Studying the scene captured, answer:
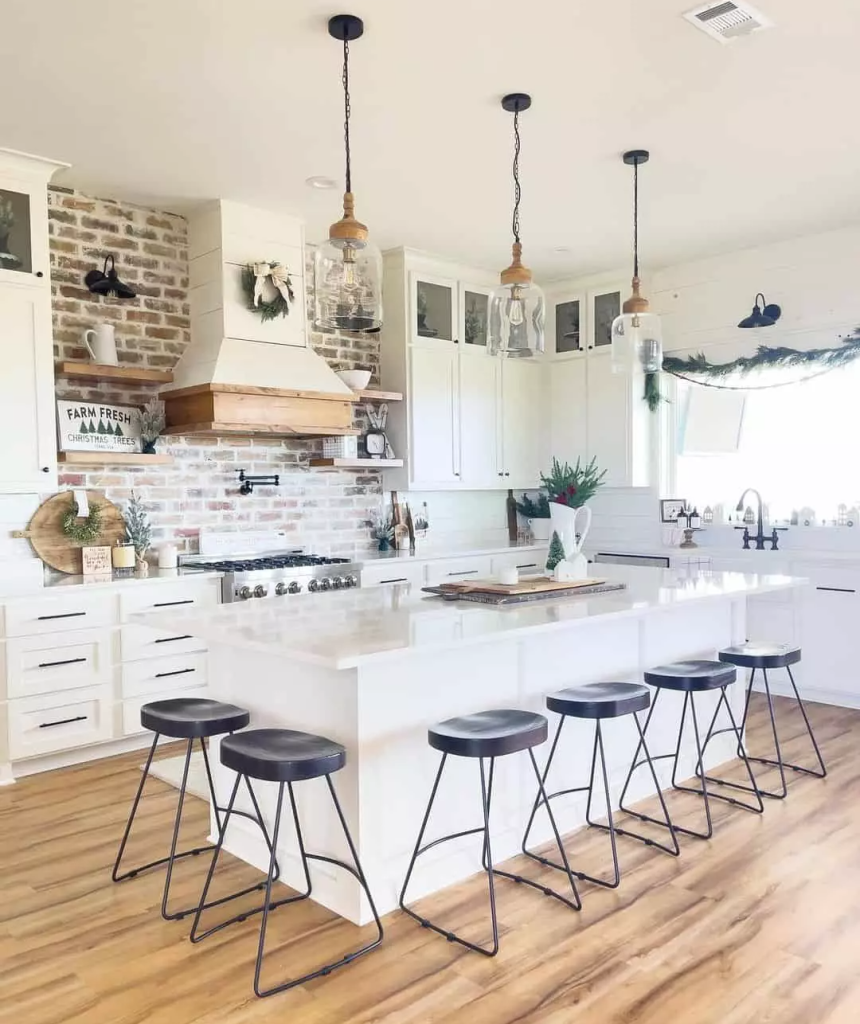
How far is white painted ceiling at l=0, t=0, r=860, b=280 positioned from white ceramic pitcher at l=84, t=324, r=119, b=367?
0.75 meters

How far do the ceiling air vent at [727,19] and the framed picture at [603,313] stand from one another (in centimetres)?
323

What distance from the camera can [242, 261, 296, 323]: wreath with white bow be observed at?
15.9 ft

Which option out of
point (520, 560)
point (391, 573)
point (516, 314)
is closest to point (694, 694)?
point (516, 314)

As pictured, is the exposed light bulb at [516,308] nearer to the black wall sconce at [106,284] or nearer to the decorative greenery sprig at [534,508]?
the black wall sconce at [106,284]

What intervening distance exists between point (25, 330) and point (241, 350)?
43.9 inches

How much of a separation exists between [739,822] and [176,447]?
352 centimetres

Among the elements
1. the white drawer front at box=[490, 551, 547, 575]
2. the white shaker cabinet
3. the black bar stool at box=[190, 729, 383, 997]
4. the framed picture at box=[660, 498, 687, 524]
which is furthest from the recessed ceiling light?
the framed picture at box=[660, 498, 687, 524]

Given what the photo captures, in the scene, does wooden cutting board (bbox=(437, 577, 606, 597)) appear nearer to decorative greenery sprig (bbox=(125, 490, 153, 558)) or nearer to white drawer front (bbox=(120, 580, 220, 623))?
white drawer front (bbox=(120, 580, 220, 623))

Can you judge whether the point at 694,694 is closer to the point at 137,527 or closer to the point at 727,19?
the point at 727,19

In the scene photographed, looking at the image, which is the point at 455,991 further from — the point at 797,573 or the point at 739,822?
the point at 797,573

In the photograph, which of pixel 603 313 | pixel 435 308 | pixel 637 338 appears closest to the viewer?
pixel 637 338

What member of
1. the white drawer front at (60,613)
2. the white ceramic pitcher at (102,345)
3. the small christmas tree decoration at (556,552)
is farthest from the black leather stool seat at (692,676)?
the white ceramic pitcher at (102,345)

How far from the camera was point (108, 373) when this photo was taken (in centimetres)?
443

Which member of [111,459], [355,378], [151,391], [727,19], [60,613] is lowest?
[60,613]
